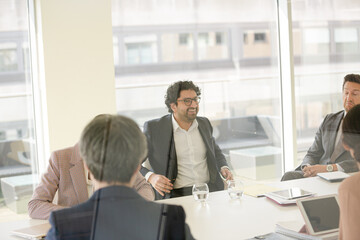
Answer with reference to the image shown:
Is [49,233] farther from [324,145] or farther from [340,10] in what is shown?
[340,10]

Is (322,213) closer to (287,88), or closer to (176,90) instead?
(176,90)

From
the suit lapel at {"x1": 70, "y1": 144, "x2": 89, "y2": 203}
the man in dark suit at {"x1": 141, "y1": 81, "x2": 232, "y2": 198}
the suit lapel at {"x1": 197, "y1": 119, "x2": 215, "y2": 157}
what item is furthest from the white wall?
the suit lapel at {"x1": 70, "y1": 144, "x2": 89, "y2": 203}

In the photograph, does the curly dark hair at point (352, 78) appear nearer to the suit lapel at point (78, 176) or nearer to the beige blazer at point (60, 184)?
the beige blazer at point (60, 184)

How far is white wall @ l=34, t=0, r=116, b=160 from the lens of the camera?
330cm

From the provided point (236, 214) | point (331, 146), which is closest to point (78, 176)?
point (236, 214)

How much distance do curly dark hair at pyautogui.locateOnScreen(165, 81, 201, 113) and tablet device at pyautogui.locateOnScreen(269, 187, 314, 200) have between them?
894 millimetres

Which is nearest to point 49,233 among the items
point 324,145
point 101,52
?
point 324,145

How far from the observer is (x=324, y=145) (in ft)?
8.96

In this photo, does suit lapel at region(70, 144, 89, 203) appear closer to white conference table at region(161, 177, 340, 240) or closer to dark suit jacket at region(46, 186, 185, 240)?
white conference table at region(161, 177, 340, 240)

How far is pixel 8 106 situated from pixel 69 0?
117cm

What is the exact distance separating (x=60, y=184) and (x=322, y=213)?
108cm

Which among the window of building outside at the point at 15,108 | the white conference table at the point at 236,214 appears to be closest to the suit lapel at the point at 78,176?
the white conference table at the point at 236,214

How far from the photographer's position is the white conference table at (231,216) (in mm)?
1938

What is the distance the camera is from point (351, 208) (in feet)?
5.16
